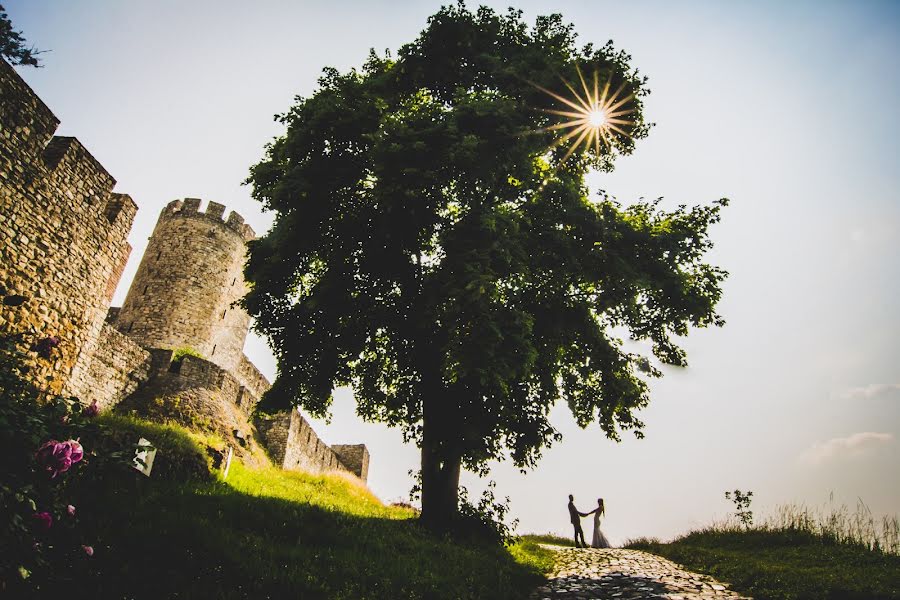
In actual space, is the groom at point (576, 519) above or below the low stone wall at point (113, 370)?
below

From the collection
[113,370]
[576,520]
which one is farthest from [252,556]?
[113,370]

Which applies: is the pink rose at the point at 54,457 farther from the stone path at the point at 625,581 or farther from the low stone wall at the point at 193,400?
the low stone wall at the point at 193,400

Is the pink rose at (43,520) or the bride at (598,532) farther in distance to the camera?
the bride at (598,532)

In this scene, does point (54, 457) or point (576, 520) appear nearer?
point (54, 457)

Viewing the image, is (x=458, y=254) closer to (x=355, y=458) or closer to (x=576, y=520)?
(x=576, y=520)

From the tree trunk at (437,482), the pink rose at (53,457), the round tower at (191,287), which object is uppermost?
the round tower at (191,287)

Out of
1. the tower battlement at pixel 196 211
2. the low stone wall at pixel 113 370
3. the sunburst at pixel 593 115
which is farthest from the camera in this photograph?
the tower battlement at pixel 196 211

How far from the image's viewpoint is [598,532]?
49.9 feet

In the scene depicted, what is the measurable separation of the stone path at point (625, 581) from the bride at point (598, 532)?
4.59 meters

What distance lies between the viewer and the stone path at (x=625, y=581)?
23.0ft

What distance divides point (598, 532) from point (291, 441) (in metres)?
13.5

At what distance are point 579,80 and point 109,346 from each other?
666 inches

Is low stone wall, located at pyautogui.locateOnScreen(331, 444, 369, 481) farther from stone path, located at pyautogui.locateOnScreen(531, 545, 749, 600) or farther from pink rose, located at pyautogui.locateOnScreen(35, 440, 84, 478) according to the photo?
pink rose, located at pyautogui.locateOnScreen(35, 440, 84, 478)

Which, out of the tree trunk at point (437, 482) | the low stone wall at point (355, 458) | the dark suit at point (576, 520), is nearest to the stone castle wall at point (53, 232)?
the tree trunk at point (437, 482)
